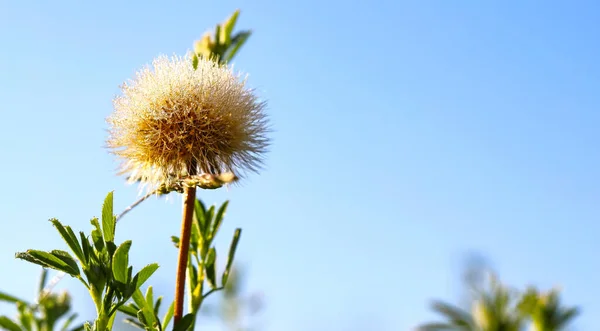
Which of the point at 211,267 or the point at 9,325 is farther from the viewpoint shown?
the point at 211,267

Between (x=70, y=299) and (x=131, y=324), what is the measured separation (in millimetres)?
839

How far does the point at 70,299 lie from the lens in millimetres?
3010

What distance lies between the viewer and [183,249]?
212 cm

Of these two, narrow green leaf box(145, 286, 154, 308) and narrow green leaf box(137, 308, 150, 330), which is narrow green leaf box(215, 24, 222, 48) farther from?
narrow green leaf box(137, 308, 150, 330)

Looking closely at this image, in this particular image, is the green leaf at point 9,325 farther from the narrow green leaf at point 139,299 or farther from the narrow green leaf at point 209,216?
the narrow green leaf at point 209,216

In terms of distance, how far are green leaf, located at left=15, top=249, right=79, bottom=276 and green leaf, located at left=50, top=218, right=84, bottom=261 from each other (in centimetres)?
5

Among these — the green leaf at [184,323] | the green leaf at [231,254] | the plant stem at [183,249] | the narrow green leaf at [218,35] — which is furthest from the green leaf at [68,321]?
the narrow green leaf at [218,35]

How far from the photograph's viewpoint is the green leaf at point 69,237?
2.10 m

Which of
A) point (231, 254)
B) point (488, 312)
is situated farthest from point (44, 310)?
point (488, 312)

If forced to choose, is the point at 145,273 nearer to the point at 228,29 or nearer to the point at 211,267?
the point at 211,267

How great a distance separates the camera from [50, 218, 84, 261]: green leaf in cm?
210

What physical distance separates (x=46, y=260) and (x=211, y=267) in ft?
1.93

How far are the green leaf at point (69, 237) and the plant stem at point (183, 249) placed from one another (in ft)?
1.02

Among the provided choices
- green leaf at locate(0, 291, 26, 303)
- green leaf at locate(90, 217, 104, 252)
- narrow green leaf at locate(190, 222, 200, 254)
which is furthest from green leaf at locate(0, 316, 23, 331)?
narrow green leaf at locate(190, 222, 200, 254)
